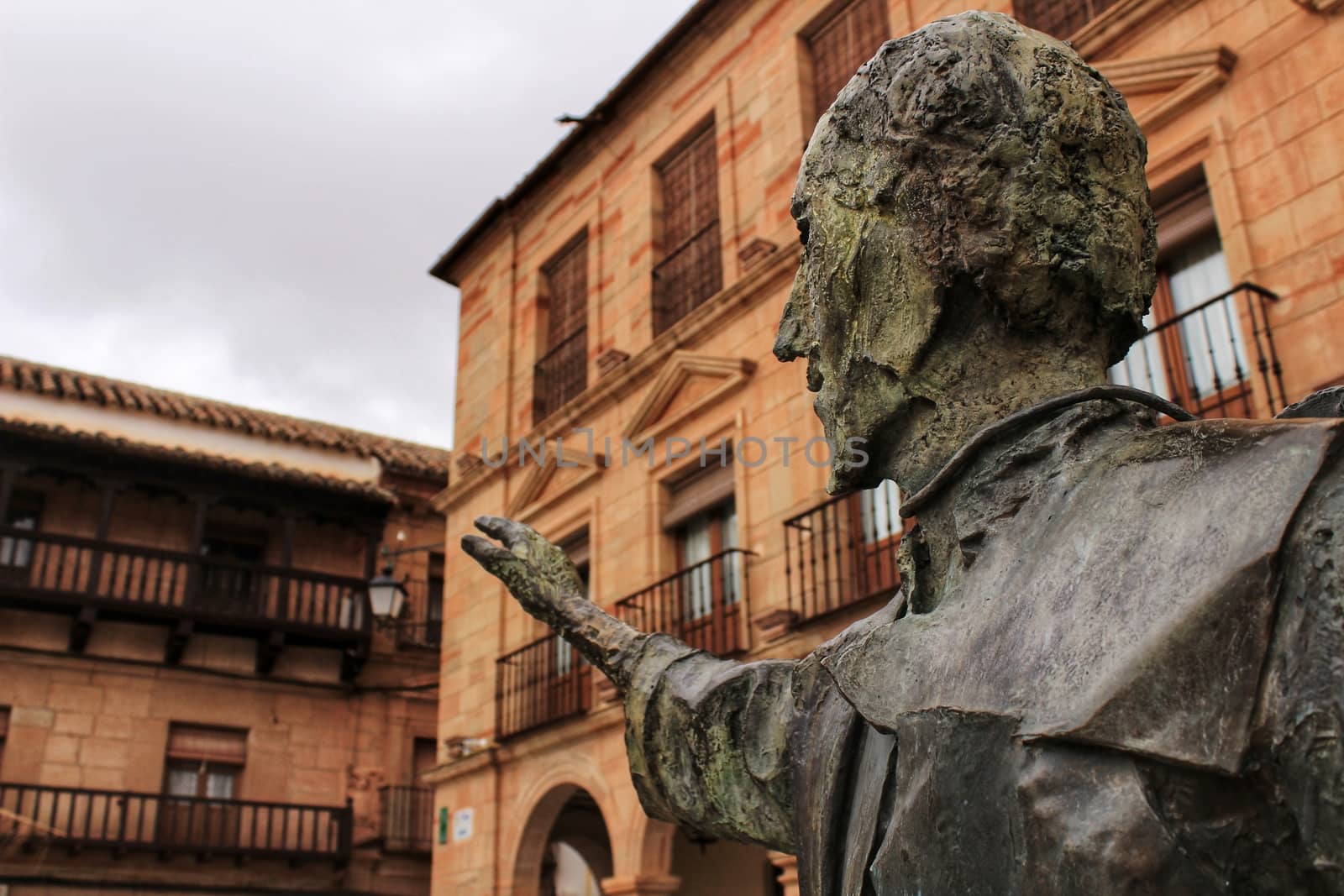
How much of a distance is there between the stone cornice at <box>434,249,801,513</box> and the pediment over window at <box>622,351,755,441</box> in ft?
0.84

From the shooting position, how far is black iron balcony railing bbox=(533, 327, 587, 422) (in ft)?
44.9

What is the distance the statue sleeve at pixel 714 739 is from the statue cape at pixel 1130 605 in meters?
0.24

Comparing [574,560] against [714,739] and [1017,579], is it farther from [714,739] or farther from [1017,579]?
[1017,579]

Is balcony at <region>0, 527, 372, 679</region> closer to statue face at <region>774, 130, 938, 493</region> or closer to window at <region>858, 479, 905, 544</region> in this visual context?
window at <region>858, 479, 905, 544</region>

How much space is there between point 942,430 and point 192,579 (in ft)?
58.9

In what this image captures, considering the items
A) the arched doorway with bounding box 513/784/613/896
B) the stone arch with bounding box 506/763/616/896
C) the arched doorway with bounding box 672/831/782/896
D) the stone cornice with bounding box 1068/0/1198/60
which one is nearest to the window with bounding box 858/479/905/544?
the stone cornice with bounding box 1068/0/1198/60

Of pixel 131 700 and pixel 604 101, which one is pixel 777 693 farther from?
pixel 131 700

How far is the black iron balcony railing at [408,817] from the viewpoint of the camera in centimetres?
1808

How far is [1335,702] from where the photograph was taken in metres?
0.80

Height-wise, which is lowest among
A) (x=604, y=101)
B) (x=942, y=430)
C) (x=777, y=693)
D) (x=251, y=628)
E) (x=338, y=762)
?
(x=777, y=693)

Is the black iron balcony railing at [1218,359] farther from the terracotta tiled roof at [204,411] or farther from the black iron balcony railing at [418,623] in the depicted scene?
the terracotta tiled roof at [204,411]

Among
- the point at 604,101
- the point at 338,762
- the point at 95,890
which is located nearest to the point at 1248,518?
the point at 604,101

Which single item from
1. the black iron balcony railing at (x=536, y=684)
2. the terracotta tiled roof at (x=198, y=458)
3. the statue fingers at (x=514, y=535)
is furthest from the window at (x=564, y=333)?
the statue fingers at (x=514, y=535)

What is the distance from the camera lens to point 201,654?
1805 centimetres
